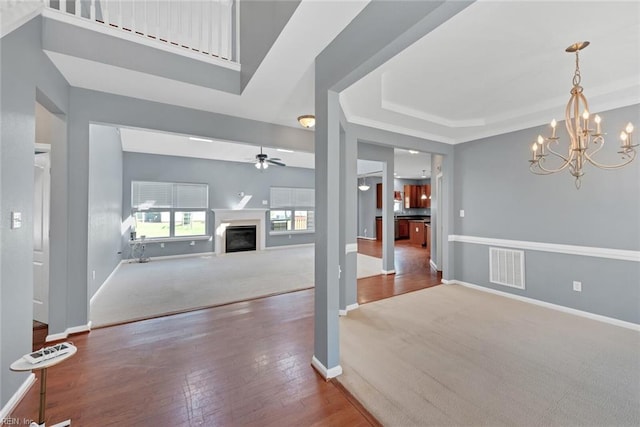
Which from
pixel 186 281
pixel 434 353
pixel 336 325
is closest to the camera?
pixel 336 325

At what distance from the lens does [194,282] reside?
4973 millimetres

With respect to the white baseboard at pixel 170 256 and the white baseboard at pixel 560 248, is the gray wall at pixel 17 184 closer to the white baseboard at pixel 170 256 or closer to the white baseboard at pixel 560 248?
the white baseboard at pixel 170 256

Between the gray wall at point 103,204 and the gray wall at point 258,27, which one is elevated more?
the gray wall at point 258,27

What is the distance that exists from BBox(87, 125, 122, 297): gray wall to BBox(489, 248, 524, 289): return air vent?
5.75m

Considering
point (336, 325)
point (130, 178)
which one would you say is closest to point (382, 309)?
point (336, 325)

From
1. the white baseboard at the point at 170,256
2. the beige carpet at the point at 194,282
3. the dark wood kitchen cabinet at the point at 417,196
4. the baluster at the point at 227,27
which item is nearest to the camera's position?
the baluster at the point at 227,27

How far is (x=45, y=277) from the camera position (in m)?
3.14

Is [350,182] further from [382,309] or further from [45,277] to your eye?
[45,277]

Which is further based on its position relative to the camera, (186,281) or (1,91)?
(186,281)

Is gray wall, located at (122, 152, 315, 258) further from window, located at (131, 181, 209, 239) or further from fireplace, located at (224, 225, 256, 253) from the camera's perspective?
fireplace, located at (224, 225, 256, 253)

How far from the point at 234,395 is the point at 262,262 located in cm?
488

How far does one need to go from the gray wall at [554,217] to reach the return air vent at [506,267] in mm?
87

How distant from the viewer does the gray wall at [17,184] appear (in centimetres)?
176

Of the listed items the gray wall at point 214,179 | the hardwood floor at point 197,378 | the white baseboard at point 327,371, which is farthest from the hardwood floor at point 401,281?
the gray wall at point 214,179
